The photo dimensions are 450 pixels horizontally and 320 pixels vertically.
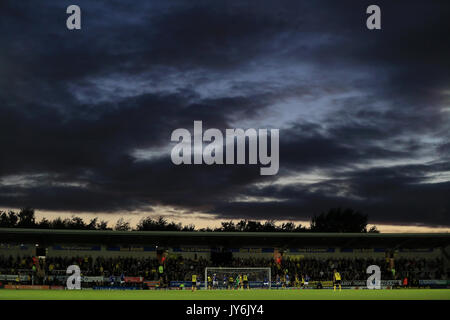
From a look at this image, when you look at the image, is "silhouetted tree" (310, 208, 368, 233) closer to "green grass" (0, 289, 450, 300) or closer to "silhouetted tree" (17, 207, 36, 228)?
"silhouetted tree" (17, 207, 36, 228)

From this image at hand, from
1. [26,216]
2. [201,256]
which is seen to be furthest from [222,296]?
[26,216]

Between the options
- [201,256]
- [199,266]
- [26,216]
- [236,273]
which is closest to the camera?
[236,273]

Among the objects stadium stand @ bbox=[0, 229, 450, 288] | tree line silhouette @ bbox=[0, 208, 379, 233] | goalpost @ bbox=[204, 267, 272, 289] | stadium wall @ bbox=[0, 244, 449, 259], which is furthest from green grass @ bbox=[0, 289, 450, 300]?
tree line silhouette @ bbox=[0, 208, 379, 233]

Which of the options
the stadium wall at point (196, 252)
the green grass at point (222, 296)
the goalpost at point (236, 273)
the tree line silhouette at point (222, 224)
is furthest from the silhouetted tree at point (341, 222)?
the green grass at point (222, 296)

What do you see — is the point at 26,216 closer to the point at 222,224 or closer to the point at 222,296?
the point at 222,224

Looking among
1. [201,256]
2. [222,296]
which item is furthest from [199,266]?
[222,296]

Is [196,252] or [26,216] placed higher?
[26,216]

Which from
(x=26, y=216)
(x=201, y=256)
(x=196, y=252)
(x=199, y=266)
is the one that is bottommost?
(x=199, y=266)

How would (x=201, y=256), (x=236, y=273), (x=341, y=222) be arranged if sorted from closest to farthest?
1. (x=236, y=273)
2. (x=201, y=256)
3. (x=341, y=222)

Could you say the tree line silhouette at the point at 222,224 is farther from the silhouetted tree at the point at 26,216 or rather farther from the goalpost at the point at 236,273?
the goalpost at the point at 236,273

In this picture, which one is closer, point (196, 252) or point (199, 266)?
point (199, 266)

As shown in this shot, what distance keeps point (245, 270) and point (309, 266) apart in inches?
431

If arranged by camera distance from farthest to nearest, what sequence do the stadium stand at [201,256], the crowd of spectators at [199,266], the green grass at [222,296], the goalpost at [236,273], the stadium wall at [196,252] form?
1. the stadium wall at [196,252]
2. the crowd of spectators at [199,266]
3. the goalpost at [236,273]
4. the stadium stand at [201,256]
5. the green grass at [222,296]

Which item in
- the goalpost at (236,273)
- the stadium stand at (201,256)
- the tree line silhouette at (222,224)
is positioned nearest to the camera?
the stadium stand at (201,256)
